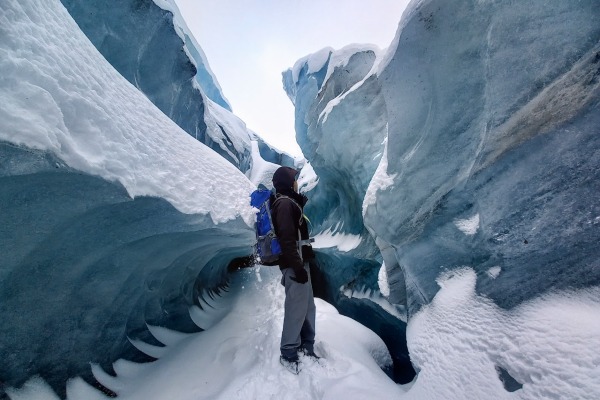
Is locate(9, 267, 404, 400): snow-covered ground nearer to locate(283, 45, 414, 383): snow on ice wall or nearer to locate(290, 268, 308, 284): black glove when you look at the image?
locate(290, 268, 308, 284): black glove

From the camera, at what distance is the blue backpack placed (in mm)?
2469

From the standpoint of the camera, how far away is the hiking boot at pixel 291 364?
216 centimetres

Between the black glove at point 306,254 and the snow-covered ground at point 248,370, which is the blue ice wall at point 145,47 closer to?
the snow-covered ground at point 248,370

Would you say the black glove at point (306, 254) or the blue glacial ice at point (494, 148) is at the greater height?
the blue glacial ice at point (494, 148)

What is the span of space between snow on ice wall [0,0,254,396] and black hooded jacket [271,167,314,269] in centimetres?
83

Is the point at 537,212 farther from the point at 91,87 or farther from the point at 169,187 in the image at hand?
the point at 91,87

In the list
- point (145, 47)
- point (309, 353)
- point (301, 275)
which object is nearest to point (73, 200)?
point (301, 275)

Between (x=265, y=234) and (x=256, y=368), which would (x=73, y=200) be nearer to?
(x=265, y=234)

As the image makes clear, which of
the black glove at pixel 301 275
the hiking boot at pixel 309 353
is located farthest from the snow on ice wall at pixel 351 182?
the black glove at pixel 301 275

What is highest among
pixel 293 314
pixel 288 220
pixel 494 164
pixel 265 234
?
pixel 494 164

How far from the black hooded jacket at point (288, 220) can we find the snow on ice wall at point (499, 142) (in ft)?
3.93

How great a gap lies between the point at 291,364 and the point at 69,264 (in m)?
1.86

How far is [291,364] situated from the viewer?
2.20m

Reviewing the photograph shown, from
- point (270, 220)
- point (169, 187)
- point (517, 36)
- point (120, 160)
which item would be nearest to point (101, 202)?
point (120, 160)
